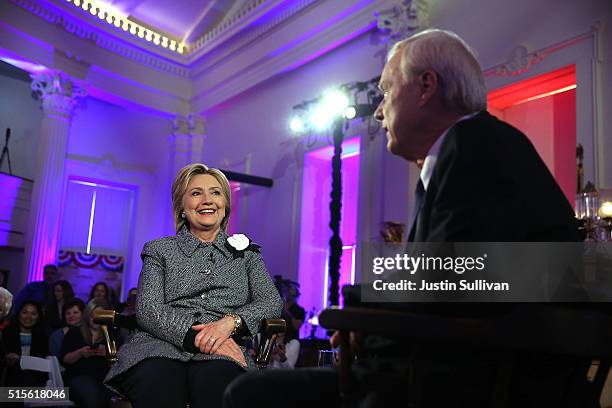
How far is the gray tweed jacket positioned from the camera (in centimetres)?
222

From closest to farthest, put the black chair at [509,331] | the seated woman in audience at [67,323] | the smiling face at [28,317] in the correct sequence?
1. the black chair at [509,331]
2. the smiling face at [28,317]
3. the seated woman in audience at [67,323]

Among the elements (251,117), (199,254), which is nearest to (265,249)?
(251,117)

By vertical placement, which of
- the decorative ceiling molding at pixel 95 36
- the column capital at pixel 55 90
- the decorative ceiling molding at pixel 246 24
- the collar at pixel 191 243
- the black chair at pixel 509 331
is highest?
the decorative ceiling molding at pixel 246 24

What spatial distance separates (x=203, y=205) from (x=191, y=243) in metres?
0.17

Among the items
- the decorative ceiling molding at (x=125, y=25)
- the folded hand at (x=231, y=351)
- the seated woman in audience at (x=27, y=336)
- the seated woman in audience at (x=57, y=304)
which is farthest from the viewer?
the decorative ceiling molding at (x=125, y=25)

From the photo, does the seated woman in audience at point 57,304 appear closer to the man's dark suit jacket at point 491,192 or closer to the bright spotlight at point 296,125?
the bright spotlight at point 296,125

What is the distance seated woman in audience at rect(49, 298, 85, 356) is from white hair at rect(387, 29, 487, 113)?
15.5 feet

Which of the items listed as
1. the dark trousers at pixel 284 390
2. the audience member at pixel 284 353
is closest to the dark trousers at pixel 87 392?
the audience member at pixel 284 353

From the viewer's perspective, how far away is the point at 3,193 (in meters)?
8.64

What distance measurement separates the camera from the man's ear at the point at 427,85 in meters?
1.37

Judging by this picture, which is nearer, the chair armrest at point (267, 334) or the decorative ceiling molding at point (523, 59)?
the chair armrest at point (267, 334)

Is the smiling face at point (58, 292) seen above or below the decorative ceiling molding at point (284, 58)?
below

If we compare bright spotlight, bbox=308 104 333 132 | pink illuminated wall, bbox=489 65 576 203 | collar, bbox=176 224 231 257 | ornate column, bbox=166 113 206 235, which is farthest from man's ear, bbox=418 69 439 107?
ornate column, bbox=166 113 206 235

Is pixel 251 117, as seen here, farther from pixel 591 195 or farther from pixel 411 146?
pixel 411 146
